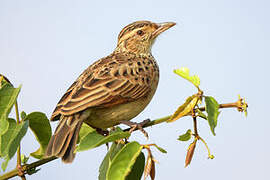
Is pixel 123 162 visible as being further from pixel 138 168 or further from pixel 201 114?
pixel 201 114

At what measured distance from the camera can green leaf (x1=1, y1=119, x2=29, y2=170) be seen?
307 cm

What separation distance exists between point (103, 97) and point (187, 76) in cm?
157

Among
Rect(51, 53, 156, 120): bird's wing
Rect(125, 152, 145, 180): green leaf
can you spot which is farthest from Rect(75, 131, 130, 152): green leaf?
Rect(51, 53, 156, 120): bird's wing

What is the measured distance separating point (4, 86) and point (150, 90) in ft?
8.64

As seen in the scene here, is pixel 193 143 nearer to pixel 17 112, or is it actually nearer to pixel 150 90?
pixel 17 112

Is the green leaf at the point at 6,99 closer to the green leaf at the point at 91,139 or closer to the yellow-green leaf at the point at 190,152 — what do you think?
the green leaf at the point at 91,139

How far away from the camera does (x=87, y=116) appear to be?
460 centimetres

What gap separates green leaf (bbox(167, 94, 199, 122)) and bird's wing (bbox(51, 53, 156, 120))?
4.75ft

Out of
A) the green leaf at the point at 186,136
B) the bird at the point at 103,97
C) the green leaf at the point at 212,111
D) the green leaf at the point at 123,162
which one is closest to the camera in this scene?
the green leaf at the point at 123,162

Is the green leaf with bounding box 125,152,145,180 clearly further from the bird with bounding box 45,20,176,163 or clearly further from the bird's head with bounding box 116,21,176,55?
the bird's head with bounding box 116,21,176,55

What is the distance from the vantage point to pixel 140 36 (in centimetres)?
700

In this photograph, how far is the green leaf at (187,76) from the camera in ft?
11.0

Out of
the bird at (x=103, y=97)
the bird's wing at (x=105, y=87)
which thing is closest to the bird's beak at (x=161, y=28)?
the bird at (x=103, y=97)

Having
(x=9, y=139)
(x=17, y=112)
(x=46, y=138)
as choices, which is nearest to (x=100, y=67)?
(x=46, y=138)
